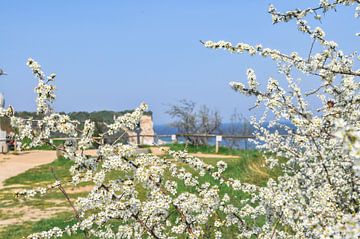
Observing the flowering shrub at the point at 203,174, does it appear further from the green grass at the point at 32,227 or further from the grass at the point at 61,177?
the green grass at the point at 32,227

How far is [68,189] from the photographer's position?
15.2 metres

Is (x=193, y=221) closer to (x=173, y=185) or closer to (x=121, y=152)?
(x=173, y=185)

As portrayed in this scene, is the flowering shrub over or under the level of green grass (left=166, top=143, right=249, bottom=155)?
over

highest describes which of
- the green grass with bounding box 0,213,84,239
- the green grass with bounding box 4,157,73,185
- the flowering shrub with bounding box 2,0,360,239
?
the flowering shrub with bounding box 2,0,360,239

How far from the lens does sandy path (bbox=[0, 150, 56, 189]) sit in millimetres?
19352

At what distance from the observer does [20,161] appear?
23141 mm

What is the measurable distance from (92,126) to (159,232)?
0.98m

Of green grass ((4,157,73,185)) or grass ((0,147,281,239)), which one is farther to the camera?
green grass ((4,157,73,185))

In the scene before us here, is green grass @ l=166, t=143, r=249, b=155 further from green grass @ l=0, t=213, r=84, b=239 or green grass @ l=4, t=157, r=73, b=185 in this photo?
green grass @ l=0, t=213, r=84, b=239

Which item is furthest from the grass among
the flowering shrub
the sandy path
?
the flowering shrub

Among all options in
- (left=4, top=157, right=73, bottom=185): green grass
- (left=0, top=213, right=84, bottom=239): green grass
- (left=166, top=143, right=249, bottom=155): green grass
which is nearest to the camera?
(left=0, top=213, right=84, bottom=239): green grass

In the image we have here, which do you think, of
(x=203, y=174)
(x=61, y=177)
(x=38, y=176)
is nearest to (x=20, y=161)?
(x=38, y=176)

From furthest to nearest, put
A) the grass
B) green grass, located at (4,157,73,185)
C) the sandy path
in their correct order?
the sandy path → green grass, located at (4,157,73,185) → the grass

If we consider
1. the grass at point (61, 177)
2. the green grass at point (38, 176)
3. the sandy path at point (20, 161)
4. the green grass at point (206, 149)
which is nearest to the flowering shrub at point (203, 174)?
the grass at point (61, 177)
